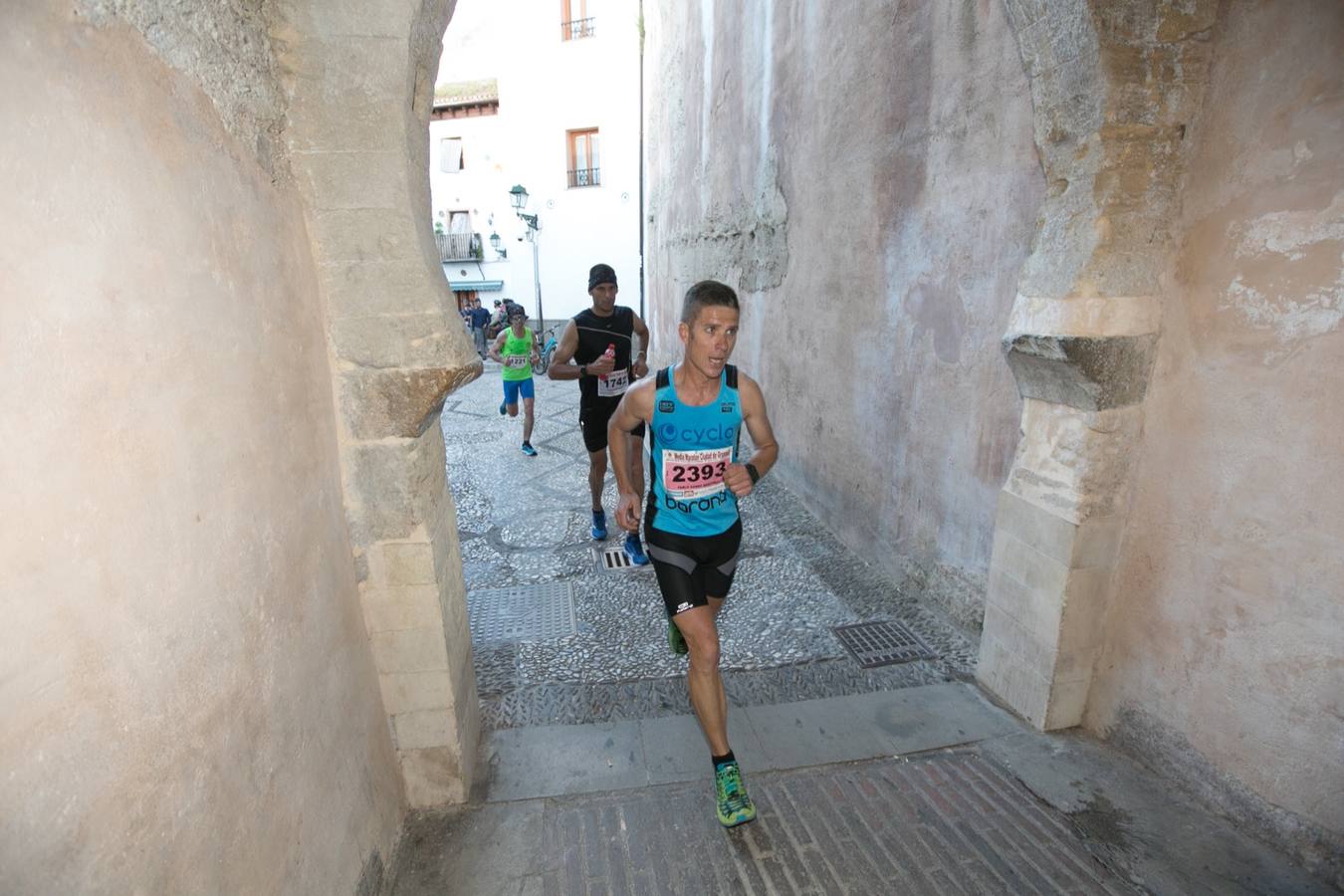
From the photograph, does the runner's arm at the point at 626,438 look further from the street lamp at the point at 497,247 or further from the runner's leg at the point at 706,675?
the street lamp at the point at 497,247

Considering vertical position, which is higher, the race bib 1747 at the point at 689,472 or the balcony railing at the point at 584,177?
the balcony railing at the point at 584,177

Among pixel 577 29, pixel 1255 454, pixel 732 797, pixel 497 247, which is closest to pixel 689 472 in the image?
pixel 732 797

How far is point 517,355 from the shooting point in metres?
8.23

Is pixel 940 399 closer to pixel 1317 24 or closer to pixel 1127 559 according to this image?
pixel 1127 559

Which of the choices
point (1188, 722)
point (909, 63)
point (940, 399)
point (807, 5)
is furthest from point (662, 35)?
point (1188, 722)

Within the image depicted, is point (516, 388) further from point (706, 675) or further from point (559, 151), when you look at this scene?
point (559, 151)

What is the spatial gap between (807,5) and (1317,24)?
4257 millimetres

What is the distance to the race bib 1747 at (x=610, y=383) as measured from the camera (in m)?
5.04

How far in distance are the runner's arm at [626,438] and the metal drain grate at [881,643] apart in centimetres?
168

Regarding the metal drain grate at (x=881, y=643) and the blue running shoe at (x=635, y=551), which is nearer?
the metal drain grate at (x=881, y=643)

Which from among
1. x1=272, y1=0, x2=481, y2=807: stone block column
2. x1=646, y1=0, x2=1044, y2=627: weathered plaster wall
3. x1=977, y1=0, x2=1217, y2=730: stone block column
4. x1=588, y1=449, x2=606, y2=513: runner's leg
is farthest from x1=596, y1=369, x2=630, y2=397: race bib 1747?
x1=977, y1=0, x2=1217, y2=730: stone block column

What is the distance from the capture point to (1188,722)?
2.63 meters

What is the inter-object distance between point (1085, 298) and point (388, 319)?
8.51 ft

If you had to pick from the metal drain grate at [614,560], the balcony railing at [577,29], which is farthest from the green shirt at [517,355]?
the balcony railing at [577,29]
